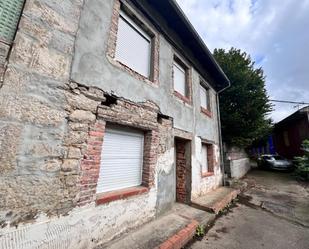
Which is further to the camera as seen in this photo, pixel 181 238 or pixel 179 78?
pixel 179 78

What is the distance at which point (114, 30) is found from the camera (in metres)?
3.31

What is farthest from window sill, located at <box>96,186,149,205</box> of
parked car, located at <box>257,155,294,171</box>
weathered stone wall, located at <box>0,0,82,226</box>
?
parked car, located at <box>257,155,294,171</box>

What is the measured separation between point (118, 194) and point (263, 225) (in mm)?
3753

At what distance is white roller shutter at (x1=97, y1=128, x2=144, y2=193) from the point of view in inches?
120

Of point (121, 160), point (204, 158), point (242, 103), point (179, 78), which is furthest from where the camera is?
point (242, 103)

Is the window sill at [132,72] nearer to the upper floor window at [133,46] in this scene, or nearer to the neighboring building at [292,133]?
the upper floor window at [133,46]

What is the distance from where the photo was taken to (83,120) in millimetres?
2588

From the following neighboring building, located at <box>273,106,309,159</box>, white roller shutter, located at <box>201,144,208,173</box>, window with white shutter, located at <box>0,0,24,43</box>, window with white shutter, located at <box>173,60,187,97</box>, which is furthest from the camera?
neighboring building, located at <box>273,106,309,159</box>

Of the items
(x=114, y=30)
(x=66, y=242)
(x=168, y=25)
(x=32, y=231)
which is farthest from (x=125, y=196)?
(x=168, y=25)

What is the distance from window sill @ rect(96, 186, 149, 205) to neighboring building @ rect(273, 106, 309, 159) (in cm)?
1430

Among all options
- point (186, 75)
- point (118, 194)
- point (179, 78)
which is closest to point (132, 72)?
point (118, 194)

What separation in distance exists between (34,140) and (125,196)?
1.77 metres

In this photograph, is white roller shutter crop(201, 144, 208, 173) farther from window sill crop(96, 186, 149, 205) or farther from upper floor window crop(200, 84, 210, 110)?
window sill crop(96, 186, 149, 205)

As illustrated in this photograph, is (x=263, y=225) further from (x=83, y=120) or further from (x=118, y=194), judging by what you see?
(x=83, y=120)
